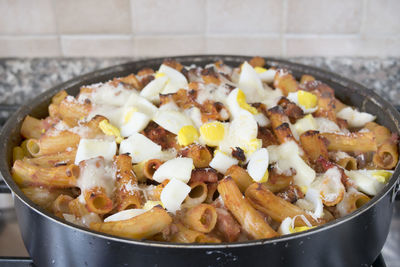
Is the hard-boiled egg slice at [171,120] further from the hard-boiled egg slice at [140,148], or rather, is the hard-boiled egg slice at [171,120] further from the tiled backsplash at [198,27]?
the tiled backsplash at [198,27]

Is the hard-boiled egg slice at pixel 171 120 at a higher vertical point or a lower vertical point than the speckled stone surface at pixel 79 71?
higher

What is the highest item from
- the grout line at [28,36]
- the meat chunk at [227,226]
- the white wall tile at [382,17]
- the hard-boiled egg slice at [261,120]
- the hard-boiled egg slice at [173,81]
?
the white wall tile at [382,17]

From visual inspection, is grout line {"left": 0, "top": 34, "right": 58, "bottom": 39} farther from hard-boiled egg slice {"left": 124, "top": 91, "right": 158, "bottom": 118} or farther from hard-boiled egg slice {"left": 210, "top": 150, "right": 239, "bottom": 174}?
hard-boiled egg slice {"left": 210, "top": 150, "right": 239, "bottom": 174}

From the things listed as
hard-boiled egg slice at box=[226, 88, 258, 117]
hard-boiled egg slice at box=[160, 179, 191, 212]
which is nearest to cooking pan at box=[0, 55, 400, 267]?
hard-boiled egg slice at box=[160, 179, 191, 212]

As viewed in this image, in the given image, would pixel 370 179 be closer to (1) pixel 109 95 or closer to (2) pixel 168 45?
(1) pixel 109 95

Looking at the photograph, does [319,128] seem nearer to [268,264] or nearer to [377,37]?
[268,264]

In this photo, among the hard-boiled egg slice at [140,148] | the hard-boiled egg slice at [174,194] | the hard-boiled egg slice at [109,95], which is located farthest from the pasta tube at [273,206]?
the hard-boiled egg slice at [109,95]
